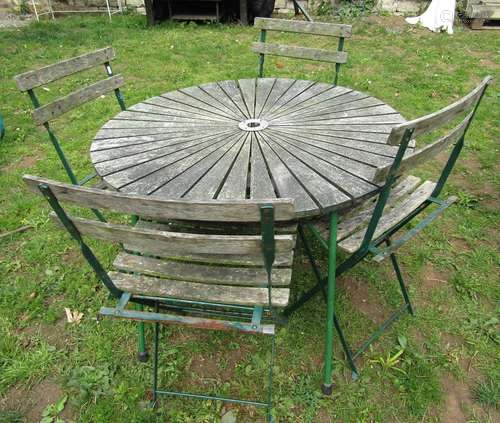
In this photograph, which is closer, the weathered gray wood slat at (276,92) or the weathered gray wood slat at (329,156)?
the weathered gray wood slat at (329,156)

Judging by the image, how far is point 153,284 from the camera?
65.0 inches

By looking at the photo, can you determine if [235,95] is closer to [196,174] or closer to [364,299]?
[196,174]

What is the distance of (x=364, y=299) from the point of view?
2451 mm

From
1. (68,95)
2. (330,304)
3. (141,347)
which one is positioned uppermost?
(68,95)

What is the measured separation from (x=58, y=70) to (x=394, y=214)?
2143 millimetres

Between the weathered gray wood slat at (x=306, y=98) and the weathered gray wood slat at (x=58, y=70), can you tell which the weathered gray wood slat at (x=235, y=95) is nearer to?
the weathered gray wood slat at (x=306, y=98)

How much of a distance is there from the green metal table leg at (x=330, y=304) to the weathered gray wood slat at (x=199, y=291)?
0.29 meters

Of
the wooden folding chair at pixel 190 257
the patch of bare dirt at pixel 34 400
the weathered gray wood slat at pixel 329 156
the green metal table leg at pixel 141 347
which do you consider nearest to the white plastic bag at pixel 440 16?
the weathered gray wood slat at pixel 329 156

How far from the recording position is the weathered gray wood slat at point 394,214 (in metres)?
1.79

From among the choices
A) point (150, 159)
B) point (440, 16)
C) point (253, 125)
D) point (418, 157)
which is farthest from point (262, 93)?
point (440, 16)

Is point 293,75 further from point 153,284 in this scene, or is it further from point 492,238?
point 153,284

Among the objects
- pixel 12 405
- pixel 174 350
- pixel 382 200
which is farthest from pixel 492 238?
pixel 12 405

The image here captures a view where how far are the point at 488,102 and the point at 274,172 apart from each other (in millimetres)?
4038

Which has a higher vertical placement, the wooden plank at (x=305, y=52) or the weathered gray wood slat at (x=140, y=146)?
the wooden plank at (x=305, y=52)
